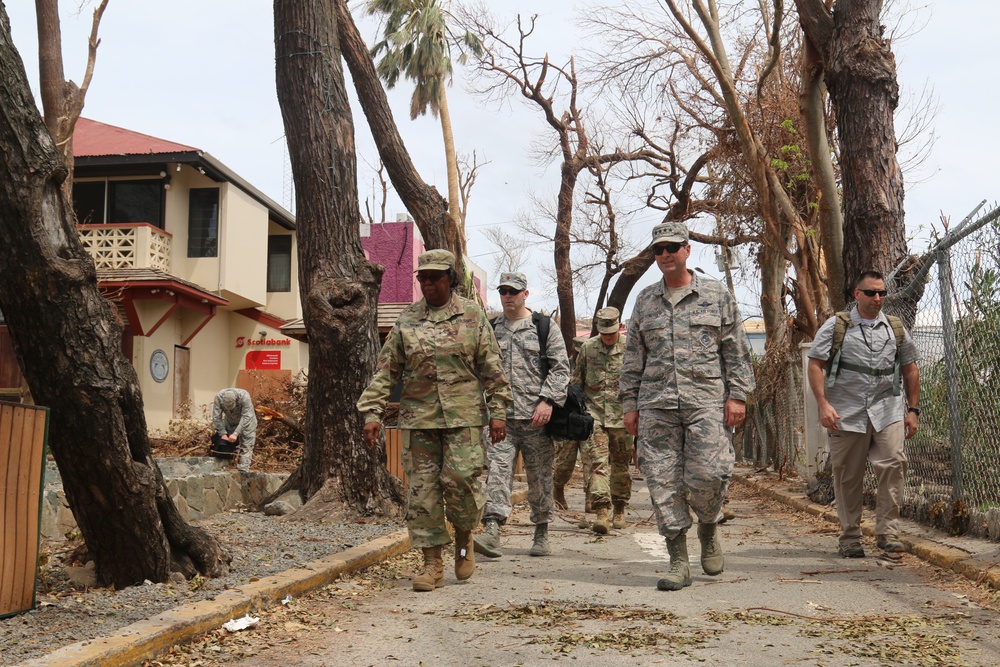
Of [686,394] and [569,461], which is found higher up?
[686,394]

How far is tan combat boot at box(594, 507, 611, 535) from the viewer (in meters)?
9.73

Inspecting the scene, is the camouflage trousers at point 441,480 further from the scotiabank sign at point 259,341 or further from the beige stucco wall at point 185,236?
the scotiabank sign at point 259,341

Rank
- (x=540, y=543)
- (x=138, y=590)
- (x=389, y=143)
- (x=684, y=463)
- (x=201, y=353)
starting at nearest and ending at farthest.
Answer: (x=138, y=590) → (x=684, y=463) → (x=540, y=543) → (x=389, y=143) → (x=201, y=353)

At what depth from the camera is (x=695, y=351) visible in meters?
6.52

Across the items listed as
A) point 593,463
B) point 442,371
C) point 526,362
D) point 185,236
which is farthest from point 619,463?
point 185,236

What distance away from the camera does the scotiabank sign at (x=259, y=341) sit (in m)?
27.5

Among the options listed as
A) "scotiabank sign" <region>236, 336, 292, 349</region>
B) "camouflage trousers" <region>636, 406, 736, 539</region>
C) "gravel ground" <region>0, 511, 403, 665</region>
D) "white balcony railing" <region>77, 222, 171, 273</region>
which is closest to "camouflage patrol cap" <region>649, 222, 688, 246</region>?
"camouflage trousers" <region>636, 406, 736, 539</region>

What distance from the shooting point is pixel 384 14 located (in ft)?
76.1

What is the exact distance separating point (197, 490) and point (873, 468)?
687 centimetres

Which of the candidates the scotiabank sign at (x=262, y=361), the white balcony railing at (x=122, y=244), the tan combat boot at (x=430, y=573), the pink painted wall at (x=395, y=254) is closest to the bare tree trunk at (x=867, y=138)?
the tan combat boot at (x=430, y=573)

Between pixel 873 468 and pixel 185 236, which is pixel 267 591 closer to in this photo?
pixel 873 468

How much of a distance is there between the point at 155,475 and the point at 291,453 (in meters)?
10.8

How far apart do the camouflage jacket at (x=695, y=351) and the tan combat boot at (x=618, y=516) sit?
13.1 feet

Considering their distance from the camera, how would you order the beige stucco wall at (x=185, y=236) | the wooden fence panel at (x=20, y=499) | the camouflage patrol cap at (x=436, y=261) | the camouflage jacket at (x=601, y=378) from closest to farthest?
the wooden fence panel at (x=20, y=499) → the camouflage patrol cap at (x=436, y=261) → the camouflage jacket at (x=601, y=378) → the beige stucco wall at (x=185, y=236)
